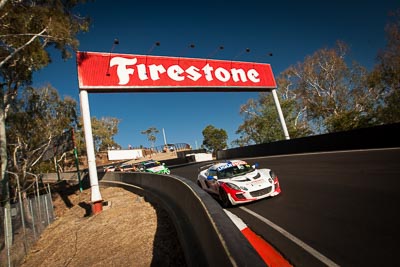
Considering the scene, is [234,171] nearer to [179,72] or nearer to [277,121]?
[179,72]

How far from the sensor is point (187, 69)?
19094mm

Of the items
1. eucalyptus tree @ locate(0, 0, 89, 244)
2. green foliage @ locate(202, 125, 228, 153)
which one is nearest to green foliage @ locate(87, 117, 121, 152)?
green foliage @ locate(202, 125, 228, 153)

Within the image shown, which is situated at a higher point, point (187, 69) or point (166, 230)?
point (187, 69)

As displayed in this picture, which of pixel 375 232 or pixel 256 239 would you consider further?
pixel 256 239

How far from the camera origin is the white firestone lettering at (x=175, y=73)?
18.2 meters

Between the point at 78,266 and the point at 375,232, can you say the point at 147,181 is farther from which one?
the point at 375,232

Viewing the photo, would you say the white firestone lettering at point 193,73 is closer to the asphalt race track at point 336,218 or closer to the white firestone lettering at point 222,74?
the white firestone lettering at point 222,74

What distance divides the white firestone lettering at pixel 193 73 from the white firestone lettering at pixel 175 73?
2.07ft

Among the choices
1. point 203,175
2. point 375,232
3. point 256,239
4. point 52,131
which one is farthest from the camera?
point 52,131

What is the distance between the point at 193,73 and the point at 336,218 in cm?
1587

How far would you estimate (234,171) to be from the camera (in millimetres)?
8758

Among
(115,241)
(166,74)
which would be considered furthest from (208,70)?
(115,241)

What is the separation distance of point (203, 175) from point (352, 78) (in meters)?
34.7

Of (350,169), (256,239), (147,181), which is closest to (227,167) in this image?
(256,239)
